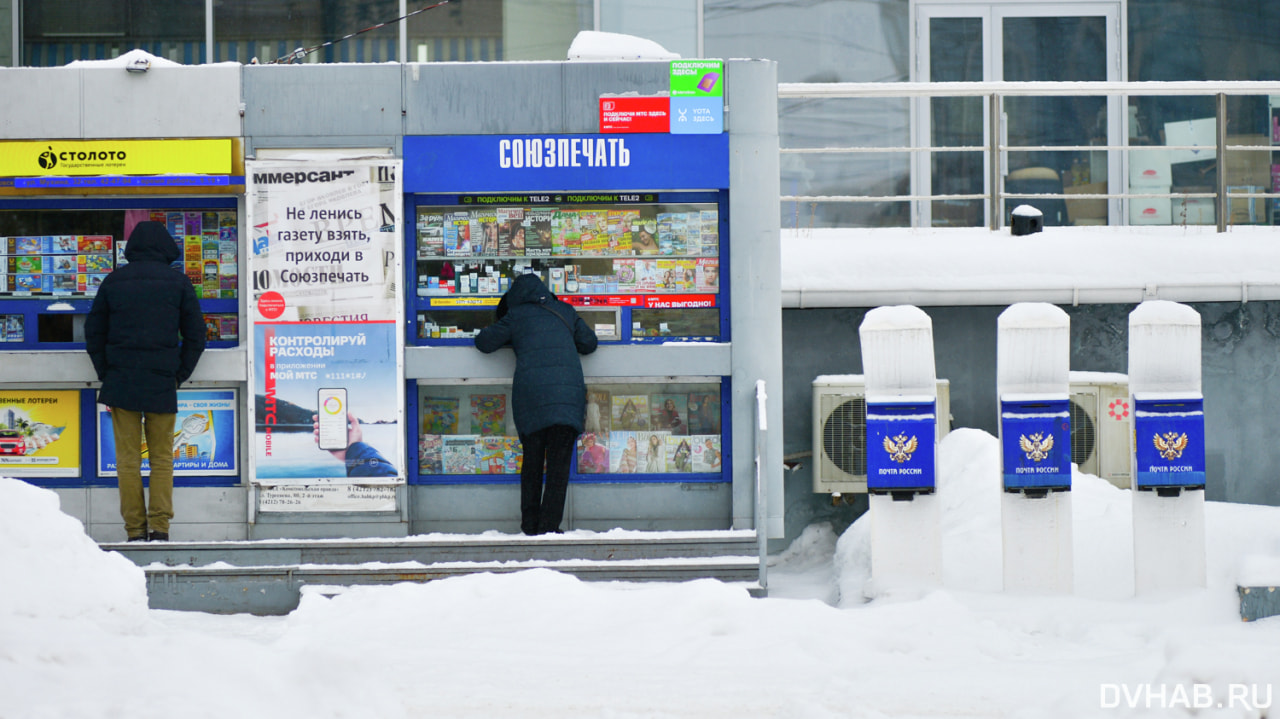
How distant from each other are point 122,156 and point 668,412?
384 cm

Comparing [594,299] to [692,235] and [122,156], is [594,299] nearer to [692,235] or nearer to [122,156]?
[692,235]

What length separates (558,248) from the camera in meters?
8.18

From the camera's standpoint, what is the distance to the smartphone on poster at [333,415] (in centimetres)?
799

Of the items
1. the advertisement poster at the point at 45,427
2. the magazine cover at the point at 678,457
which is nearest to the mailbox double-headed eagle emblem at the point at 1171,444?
the magazine cover at the point at 678,457

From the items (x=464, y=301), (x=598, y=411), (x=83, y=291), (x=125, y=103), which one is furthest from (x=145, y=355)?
(x=598, y=411)

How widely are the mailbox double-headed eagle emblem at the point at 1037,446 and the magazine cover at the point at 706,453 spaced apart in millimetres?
2019

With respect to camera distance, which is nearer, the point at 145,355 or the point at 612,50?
the point at 145,355

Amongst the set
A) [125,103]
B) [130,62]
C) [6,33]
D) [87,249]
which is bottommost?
[87,249]

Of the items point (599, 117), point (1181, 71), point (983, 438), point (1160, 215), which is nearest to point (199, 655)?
point (599, 117)

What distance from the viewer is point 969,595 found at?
7.10 m

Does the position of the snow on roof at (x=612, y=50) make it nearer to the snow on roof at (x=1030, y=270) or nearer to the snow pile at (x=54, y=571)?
the snow on roof at (x=1030, y=270)

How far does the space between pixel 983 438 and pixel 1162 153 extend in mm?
5506

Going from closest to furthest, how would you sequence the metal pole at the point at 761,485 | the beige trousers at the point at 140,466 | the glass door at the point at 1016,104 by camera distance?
the metal pole at the point at 761,485 < the beige trousers at the point at 140,466 < the glass door at the point at 1016,104

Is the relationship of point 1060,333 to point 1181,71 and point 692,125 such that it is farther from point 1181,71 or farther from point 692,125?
point 1181,71
